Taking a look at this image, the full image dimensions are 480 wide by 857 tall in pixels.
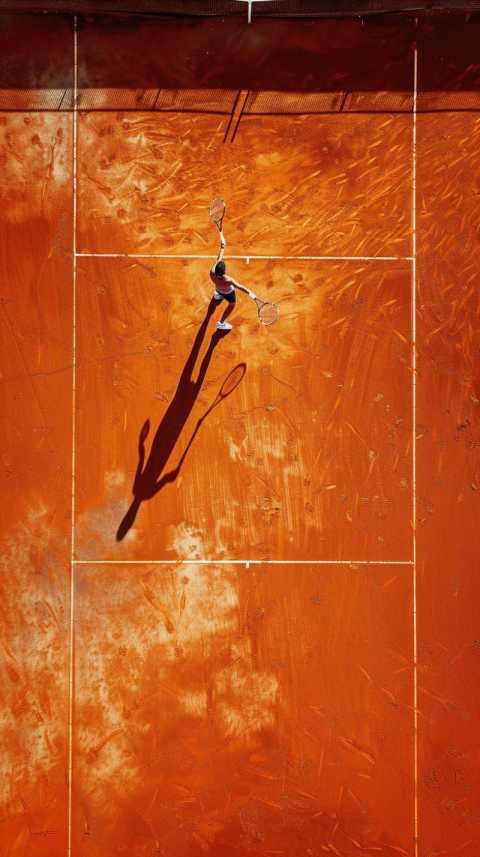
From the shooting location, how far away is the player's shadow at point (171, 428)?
5.77 metres

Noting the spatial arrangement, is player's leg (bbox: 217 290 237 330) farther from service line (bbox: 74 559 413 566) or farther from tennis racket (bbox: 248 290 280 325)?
service line (bbox: 74 559 413 566)

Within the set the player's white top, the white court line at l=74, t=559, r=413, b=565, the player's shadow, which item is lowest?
the white court line at l=74, t=559, r=413, b=565

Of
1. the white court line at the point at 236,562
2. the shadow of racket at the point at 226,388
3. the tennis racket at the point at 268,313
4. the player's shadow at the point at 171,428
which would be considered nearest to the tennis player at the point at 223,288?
the player's shadow at the point at 171,428

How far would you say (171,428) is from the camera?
5805 mm

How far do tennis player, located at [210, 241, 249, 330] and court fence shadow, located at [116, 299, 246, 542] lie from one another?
5.8 inches

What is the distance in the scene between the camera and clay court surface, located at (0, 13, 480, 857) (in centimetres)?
569

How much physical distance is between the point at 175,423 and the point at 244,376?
0.92 metres

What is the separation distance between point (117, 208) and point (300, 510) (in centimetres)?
388

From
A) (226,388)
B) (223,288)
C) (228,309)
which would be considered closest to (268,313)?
(228,309)

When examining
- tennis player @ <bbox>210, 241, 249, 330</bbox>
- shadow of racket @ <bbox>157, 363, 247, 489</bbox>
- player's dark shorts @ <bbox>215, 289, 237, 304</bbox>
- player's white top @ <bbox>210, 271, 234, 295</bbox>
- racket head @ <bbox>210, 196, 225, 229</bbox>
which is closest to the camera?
tennis player @ <bbox>210, 241, 249, 330</bbox>

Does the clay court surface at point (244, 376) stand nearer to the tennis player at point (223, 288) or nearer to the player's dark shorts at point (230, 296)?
the tennis player at point (223, 288)

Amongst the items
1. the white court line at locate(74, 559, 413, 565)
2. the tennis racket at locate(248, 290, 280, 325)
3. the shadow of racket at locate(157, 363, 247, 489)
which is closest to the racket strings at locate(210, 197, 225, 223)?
the tennis racket at locate(248, 290, 280, 325)

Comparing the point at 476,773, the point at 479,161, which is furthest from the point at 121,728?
the point at 479,161

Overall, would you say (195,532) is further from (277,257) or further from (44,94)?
(44,94)
